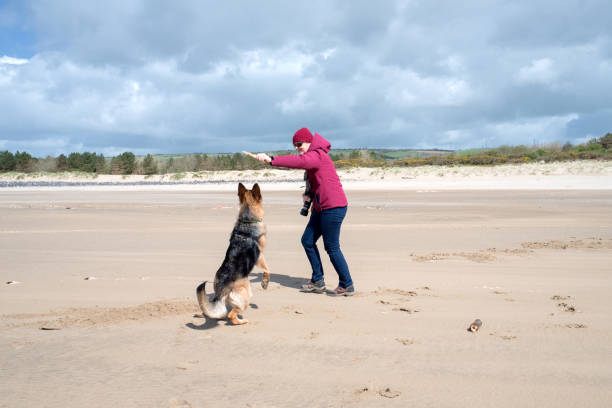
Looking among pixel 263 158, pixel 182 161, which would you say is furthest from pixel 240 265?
pixel 182 161

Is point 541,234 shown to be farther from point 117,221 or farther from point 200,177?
point 200,177

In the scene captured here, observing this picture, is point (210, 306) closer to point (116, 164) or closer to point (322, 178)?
point (322, 178)

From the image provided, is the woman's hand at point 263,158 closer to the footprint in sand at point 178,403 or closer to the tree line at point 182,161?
the footprint in sand at point 178,403

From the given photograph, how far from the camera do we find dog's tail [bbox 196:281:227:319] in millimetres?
4492

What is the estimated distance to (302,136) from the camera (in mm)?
5930

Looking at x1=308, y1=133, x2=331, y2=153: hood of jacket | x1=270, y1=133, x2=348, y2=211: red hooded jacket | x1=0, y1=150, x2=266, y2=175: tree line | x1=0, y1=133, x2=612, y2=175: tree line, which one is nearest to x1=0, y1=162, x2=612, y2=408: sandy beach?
x1=270, y1=133, x2=348, y2=211: red hooded jacket

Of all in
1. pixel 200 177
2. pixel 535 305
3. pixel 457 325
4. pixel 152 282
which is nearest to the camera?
pixel 457 325

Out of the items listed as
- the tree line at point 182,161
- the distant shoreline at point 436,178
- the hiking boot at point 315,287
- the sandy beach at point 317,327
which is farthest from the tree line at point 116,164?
the hiking boot at point 315,287

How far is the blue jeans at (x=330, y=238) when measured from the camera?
19.3 feet

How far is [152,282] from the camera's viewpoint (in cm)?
672

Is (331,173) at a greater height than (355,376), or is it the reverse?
(331,173)

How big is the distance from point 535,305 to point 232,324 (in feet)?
11.5

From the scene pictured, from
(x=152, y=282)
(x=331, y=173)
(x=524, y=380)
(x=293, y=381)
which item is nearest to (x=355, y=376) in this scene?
(x=293, y=381)

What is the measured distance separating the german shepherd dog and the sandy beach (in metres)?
0.24
